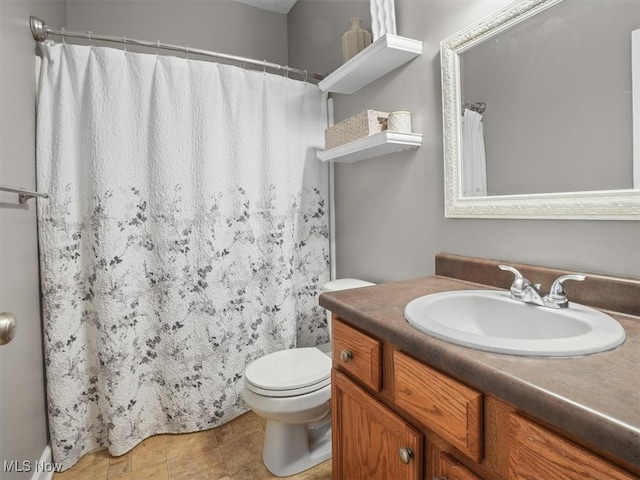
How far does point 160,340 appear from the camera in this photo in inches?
69.4

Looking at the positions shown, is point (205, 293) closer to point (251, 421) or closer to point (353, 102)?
point (251, 421)

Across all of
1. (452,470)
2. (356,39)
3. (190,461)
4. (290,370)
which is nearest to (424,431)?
(452,470)

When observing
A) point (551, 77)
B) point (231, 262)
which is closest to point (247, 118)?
point (231, 262)

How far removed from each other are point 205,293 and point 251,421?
2.50 ft

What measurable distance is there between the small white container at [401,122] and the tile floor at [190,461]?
1518 mm

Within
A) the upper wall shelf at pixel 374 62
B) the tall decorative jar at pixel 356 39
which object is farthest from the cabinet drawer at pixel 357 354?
the tall decorative jar at pixel 356 39

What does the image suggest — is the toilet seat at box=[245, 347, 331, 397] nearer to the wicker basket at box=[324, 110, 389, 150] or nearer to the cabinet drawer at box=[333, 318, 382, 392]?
A: the cabinet drawer at box=[333, 318, 382, 392]

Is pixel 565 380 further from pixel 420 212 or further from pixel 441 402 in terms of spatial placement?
pixel 420 212

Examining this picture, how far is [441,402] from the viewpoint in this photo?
703mm

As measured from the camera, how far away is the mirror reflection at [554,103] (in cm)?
88

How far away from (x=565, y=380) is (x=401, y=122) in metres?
1.15

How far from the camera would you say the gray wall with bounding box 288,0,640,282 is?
0.96 meters

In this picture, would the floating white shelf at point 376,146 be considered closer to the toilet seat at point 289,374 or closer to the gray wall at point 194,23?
the toilet seat at point 289,374

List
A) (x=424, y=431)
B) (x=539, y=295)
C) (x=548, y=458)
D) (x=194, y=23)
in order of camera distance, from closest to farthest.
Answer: (x=548, y=458)
(x=424, y=431)
(x=539, y=295)
(x=194, y=23)
